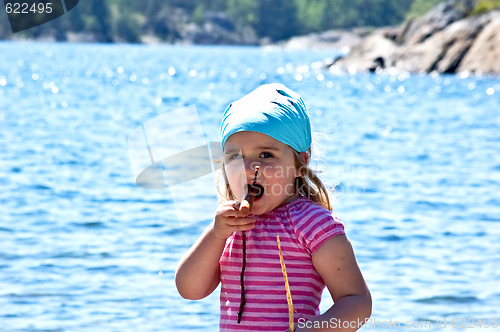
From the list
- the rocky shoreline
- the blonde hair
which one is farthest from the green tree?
the blonde hair

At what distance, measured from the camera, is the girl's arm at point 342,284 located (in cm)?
205

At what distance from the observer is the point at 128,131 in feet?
54.3

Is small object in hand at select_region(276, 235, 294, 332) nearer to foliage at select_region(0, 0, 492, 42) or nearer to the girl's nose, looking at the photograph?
the girl's nose

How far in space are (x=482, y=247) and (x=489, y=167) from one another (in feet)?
15.9

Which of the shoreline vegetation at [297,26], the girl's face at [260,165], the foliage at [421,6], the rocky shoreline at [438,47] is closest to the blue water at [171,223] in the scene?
the girl's face at [260,165]

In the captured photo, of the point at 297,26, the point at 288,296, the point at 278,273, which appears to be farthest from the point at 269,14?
the point at 288,296

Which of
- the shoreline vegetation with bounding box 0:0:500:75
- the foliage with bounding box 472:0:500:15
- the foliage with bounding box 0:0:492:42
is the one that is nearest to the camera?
the foliage with bounding box 472:0:500:15

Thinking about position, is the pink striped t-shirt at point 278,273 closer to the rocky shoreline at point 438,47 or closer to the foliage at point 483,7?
the rocky shoreline at point 438,47

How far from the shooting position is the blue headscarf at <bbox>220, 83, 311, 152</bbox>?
219 cm

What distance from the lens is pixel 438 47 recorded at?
Result: 36312 millimetres

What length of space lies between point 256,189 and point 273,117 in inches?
7.8

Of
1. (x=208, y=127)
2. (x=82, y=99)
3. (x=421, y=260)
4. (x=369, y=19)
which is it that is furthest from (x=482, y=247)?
(x=369, y=19)

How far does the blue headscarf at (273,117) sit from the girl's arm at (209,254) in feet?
0.76

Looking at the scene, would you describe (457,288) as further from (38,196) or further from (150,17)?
(150,17)
